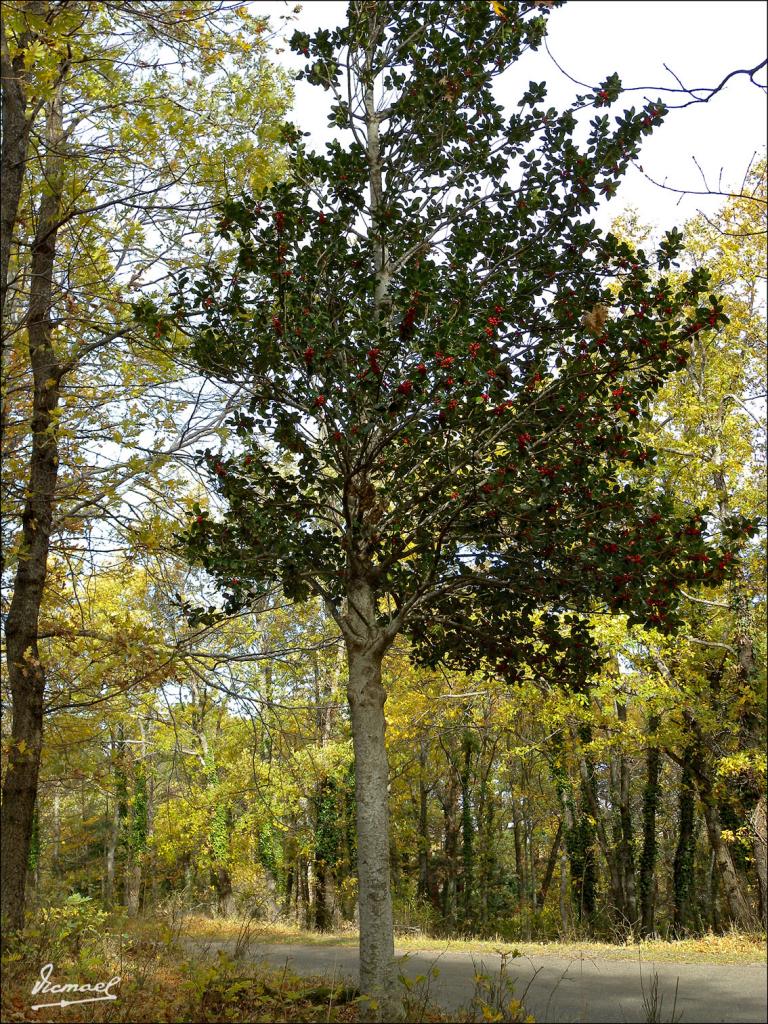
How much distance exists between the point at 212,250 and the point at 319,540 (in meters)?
2.83

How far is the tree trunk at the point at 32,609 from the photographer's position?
6.59 m

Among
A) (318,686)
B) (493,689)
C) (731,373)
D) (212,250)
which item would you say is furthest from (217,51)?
(318,686)

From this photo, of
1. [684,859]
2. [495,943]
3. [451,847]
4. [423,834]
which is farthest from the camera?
[423,834]

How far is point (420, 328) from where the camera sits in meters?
5.86

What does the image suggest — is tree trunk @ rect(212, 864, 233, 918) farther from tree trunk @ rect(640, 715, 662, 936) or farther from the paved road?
the paved road

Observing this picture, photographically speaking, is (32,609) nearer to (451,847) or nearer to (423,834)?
(451,847)

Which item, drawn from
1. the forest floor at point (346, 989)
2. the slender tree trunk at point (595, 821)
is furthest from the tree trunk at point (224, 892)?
the forest floor at point (346, 989)

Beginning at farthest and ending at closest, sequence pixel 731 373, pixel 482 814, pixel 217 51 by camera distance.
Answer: pixel 482 814, pixel 731 373, pixel 217 51

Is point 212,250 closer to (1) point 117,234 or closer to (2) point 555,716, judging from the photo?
(1) point 117,234

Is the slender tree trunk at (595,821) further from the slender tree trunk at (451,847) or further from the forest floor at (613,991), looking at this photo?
the forest floor at (613,991)

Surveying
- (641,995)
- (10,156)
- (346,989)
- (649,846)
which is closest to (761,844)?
(649,846)

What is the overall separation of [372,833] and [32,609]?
359 centimetres

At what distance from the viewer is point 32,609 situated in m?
7.20

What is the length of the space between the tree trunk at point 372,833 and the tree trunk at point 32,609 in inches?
103
